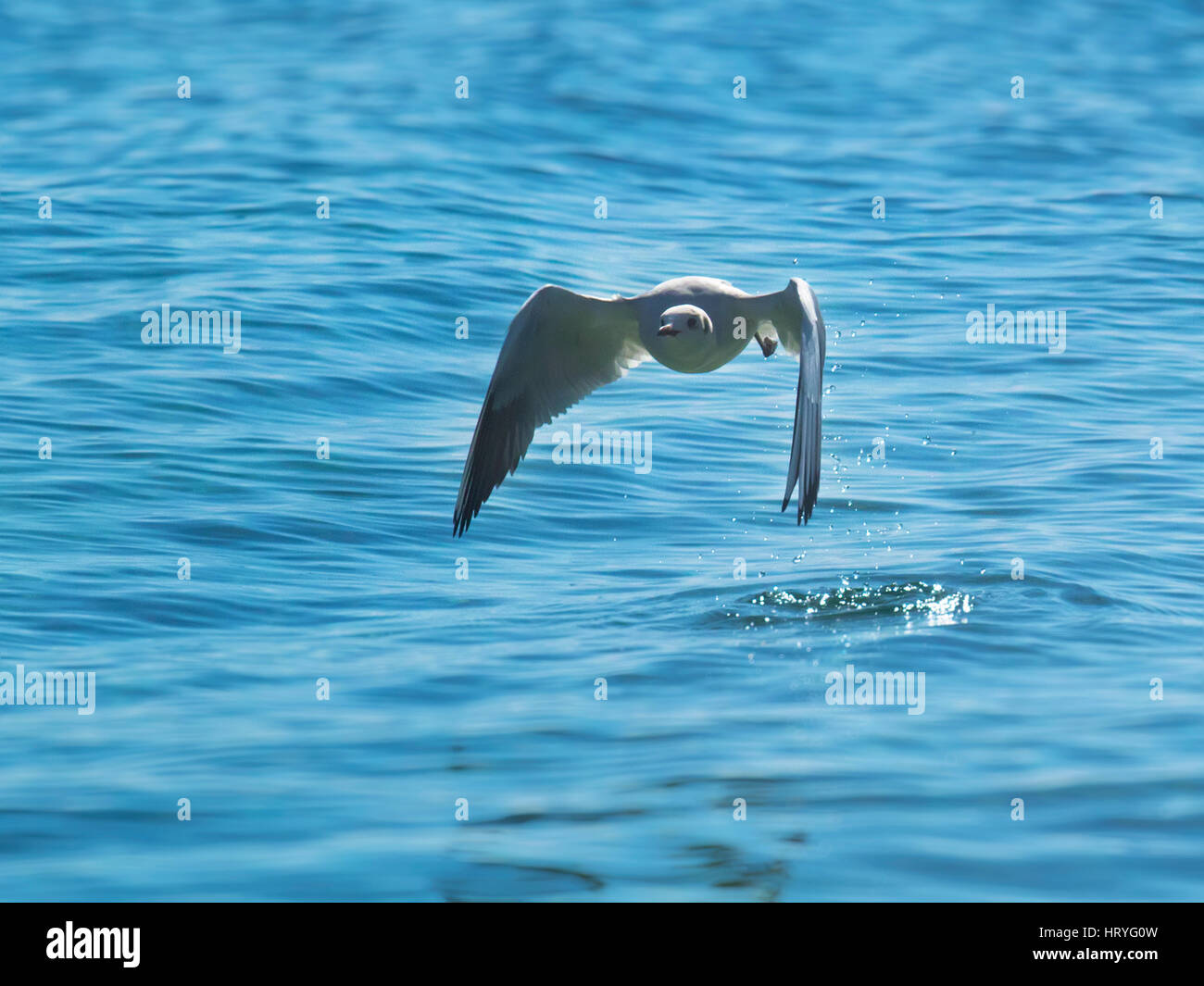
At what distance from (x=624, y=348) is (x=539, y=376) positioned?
65 cm

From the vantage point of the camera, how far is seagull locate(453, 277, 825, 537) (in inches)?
407

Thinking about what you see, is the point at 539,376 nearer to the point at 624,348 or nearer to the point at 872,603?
the point at 624,348

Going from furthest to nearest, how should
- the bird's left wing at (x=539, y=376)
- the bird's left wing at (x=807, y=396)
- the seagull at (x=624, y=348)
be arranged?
the bird's left wing at (x=539, y=376) < the seagull at (x=624, y=348) < the bird's left wing at (x=807, y=396)

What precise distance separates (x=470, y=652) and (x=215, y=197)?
49.7 ft

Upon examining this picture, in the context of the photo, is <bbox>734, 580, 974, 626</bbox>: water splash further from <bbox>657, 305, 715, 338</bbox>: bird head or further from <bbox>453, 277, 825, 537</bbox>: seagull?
<bbox>657, 305, 715, 338</bbox>: bird head

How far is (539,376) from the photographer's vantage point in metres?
11.9

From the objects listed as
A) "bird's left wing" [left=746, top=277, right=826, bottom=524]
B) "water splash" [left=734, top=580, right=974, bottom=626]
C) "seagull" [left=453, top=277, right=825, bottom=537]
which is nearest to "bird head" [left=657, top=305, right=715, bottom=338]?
"seagull" [left=453, top=277, right=825, bottom=537]

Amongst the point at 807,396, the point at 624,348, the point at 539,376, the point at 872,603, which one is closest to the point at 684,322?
the point at 807,396

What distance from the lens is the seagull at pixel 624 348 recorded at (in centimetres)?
1033

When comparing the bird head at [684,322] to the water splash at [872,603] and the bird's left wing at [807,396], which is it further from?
the water splash at [872,603]

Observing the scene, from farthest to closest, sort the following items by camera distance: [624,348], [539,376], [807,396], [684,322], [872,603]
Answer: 1. [624,348]
2. [539,376]
3. [872,603]
4. [684,322]
5. [807,396]

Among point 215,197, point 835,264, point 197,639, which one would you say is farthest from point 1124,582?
point 215,197

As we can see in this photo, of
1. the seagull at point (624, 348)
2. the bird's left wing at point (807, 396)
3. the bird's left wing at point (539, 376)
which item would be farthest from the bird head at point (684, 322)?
the bird's left wing at point (539, 376)

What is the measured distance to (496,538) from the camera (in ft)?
44.3
